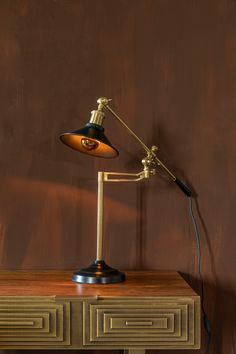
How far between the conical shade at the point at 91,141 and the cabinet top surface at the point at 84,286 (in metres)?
0.45

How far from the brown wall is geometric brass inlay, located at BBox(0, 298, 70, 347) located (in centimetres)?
49

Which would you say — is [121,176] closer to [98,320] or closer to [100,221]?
[100,221]

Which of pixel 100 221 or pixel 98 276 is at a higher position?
pixel 100 221

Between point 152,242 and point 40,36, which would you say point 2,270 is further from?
point 40,36

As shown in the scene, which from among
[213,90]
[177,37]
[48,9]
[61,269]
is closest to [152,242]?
[61,269]

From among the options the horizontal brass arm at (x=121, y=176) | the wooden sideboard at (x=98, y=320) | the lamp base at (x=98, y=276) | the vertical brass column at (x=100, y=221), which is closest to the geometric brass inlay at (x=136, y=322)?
the wooden sideboard at (x=98, y=320)

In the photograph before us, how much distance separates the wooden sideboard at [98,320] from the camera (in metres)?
A: 1.50

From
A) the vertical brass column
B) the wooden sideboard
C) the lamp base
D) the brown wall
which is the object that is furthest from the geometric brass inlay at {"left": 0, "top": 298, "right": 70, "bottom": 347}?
the brown wall

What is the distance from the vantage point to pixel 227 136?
2.03 metres

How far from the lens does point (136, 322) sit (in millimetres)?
1504

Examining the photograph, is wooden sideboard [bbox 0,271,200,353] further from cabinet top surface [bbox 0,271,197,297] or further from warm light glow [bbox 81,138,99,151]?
warm light glow [bbox 81,138,99,151]

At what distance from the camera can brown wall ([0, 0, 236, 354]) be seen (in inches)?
78.9

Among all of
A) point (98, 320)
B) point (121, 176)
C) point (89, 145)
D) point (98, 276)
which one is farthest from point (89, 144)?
point (98, 320)

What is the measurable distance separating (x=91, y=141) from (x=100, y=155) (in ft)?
0.32
